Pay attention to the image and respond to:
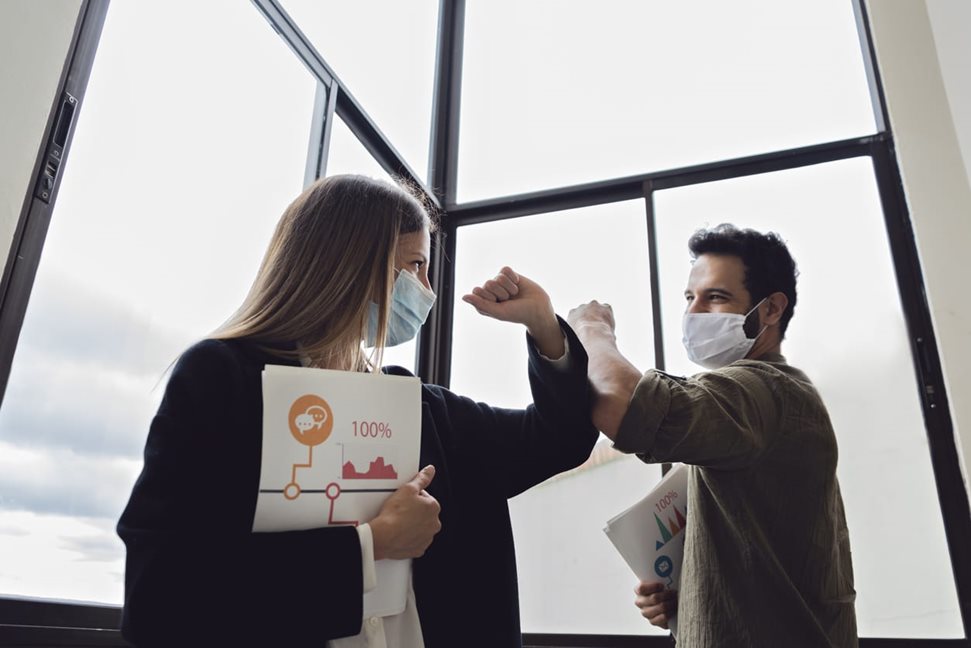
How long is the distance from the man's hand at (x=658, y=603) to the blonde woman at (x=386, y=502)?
0.41 m

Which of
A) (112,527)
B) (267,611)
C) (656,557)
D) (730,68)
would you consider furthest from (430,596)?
(730,68)

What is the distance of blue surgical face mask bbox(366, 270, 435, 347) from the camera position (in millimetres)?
1008

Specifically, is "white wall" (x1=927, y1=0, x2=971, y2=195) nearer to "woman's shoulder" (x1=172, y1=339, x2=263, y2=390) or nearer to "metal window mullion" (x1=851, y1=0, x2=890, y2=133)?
"metal window mullion" (x1=851, y1=0, x2=890, y2=133)

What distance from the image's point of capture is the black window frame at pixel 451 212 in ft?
3.47

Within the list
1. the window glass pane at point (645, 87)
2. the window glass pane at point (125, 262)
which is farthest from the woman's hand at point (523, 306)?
the window glass pane at point (645, 87)

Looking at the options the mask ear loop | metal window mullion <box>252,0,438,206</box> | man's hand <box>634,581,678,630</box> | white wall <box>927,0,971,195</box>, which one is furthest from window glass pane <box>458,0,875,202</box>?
man's hand <box>634,581,678,630</box>

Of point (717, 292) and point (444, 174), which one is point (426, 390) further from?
point (444, 174)

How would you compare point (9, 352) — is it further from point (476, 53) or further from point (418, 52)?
point (476, 53)

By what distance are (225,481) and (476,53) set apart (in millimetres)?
2657

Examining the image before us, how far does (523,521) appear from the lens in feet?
7.39

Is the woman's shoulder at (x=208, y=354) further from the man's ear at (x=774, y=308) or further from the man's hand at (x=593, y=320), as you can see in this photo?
the man's ear at (x=774, y=308)

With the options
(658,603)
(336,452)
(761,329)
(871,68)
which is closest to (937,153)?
(871,68)

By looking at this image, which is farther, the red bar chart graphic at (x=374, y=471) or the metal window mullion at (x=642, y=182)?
the metal window mullion at (x=642, y=182)

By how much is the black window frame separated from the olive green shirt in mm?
895
